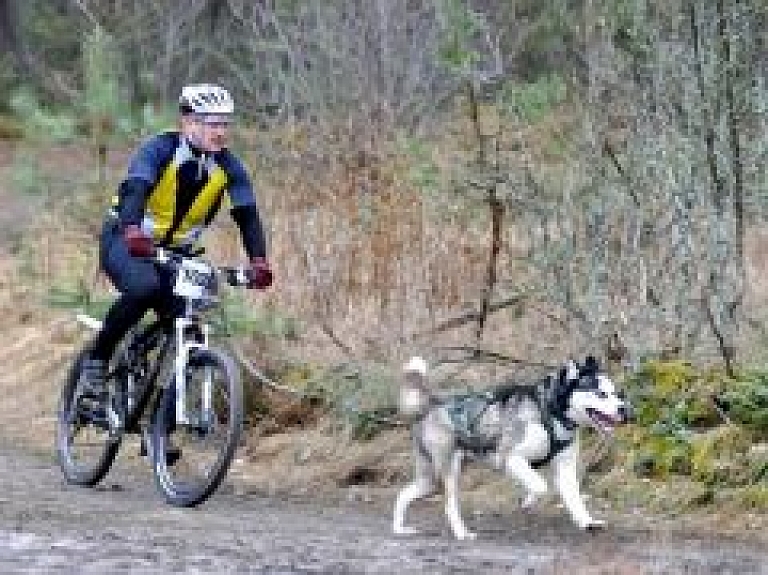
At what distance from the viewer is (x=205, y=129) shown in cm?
982

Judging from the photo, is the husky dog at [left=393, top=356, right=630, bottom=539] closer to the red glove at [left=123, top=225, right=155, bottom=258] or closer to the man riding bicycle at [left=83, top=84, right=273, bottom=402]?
the man riding bicycle at [left=83, top=84, right=273, bottom=402]

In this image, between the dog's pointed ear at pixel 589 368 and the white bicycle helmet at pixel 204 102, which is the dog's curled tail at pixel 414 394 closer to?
the dog's pointed ear at pixel 589 368

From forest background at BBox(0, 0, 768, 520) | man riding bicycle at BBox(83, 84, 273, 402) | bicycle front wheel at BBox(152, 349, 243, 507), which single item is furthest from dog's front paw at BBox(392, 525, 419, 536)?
man riding bicycle at BBox(83, 84, 273, 402)

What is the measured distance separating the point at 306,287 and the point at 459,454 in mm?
4451

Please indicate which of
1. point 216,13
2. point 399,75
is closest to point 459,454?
point 399,75

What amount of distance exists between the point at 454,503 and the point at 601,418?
793 millimetres

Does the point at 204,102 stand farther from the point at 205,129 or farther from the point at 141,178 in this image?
the point at 141,178

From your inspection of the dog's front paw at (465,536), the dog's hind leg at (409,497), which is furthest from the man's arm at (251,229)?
the dog's front paw at (465,536)

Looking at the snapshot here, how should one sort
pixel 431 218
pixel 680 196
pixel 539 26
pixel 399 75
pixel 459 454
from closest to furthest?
pixel 459 454
pixel 680 196
pixel 431 218
pixel 539 26
pixel 399 75

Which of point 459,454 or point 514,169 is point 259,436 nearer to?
point 514,169

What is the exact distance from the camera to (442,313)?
1262cm

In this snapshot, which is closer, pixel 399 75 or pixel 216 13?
pixel 399 75

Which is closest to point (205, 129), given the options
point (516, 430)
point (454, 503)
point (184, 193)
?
point (184, 193)

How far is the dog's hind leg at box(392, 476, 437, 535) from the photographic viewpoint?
9.00 m
